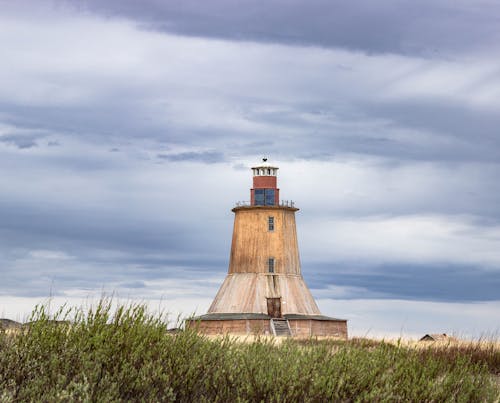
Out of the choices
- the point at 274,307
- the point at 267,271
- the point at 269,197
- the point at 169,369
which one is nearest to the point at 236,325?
the point at 274,307

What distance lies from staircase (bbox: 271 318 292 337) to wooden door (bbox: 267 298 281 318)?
1.09 meters

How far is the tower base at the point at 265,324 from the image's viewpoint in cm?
5141

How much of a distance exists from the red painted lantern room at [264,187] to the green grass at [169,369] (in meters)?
44.1

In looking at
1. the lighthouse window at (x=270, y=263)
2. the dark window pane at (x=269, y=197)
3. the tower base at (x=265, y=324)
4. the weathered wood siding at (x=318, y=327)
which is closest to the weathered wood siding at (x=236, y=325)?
the tower base at (x=265, y=324)

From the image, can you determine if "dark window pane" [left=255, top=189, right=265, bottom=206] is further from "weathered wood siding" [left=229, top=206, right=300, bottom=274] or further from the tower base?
the tower base

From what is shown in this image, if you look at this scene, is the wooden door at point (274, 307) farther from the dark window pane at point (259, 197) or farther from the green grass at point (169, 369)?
the green grass at point (169, 369)

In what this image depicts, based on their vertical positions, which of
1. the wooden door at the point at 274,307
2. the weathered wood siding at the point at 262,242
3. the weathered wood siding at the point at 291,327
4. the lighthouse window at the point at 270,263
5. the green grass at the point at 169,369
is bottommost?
the green grass at the point at 169,369

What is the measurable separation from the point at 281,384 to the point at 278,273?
148 ft

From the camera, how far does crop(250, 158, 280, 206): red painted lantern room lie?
56.4 metres

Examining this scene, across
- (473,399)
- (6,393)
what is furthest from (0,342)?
(473,399)

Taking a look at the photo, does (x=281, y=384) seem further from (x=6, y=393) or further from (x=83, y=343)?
(x=6, y=393)

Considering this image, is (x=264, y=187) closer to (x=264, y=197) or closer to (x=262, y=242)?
(x=264, y=197)

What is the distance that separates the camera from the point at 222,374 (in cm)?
1050

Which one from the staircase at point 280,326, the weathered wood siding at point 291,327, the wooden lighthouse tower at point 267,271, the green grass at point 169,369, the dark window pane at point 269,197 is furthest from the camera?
the dark window pane at point 269,197
